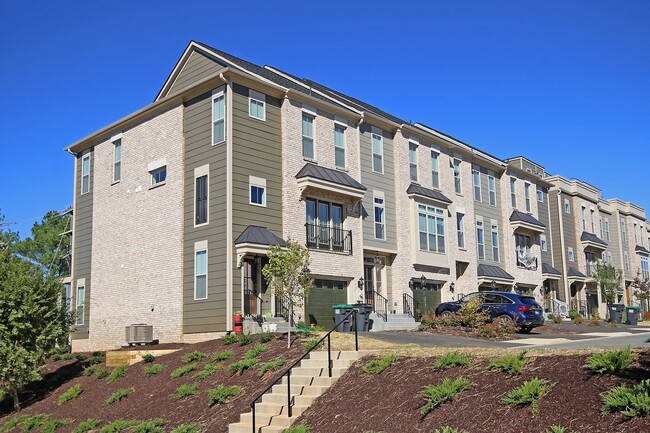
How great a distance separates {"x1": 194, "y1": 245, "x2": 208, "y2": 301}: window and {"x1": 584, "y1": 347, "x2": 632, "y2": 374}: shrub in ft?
50.5

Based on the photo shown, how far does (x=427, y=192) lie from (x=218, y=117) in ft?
36.9

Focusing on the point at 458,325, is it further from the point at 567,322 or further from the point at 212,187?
the point at 567,322

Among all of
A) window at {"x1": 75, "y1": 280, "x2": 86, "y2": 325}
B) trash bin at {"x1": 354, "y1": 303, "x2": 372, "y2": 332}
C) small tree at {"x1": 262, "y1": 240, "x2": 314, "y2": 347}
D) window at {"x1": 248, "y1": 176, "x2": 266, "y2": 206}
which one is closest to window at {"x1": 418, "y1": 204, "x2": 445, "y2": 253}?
trash bin at {"x1": 354, "y1": 303, "x2": 372, "y2": 332}

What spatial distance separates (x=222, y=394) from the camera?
Answer: 14828mm

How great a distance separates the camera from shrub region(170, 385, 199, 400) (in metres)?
15.8

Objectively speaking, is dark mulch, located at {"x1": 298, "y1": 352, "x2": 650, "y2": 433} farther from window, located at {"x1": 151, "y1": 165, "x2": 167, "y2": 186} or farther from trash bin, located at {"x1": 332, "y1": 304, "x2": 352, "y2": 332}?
window, located at {"x1": 151, "y1": 165, "x2": 167, "y2": 186}

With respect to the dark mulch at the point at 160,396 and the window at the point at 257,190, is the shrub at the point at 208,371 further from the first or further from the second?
the window at the point at 257,190

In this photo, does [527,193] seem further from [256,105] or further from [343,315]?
[256,105]

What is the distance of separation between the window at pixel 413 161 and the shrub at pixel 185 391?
699 inches

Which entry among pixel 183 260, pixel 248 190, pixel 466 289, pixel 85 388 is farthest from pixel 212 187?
pixel 466 289

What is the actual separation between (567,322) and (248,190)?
70.3 ft

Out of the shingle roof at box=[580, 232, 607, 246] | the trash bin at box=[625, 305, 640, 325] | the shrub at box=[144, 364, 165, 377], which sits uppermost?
the shingle roof at box=[580, 232, 607, 246]

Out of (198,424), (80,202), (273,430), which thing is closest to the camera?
(273,430)

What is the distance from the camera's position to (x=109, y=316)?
2784 cm
